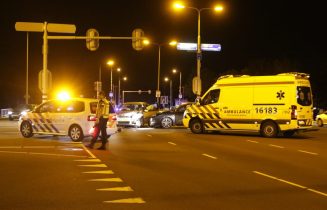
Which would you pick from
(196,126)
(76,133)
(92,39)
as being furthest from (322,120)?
(76,133)

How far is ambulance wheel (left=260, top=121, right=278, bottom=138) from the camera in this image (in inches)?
931

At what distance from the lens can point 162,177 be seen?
1141cm

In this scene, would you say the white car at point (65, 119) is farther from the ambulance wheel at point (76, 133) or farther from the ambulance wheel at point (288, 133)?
the ambulance wheel at point (288, 133)

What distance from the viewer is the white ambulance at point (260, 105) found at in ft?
76.5

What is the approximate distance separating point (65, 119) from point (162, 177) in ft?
33.7

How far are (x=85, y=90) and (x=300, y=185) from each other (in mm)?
78624

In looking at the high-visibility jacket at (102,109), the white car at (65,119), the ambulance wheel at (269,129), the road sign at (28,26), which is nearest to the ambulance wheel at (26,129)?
the white car at (65,119)

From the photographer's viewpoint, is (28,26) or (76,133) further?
(28,26)

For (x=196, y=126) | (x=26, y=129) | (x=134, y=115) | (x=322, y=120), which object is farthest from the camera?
(x=322, y=120)

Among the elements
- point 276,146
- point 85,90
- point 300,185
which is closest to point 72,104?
point 276,146

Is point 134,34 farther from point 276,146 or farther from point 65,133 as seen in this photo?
point 276,146

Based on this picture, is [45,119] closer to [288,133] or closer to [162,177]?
[288,133]

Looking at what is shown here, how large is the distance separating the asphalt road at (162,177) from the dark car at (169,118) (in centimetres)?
1356

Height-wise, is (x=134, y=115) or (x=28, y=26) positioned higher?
(x=28, y=26)
